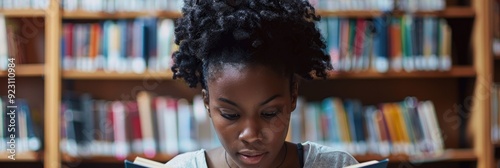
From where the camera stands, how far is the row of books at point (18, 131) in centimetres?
239

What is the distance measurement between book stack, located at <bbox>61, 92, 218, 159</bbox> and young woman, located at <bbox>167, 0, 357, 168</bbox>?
1224mm

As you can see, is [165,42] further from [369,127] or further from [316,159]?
[316,159]

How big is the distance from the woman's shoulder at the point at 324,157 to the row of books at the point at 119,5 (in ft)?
4.26

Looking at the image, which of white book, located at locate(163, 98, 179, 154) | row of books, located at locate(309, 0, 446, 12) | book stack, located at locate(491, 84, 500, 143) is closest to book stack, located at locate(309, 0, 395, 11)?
row of books, located at locate(309, 0, 446, 12)

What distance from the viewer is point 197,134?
2430 millimetres

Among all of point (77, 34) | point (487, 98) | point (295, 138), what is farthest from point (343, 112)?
point (77, 34)

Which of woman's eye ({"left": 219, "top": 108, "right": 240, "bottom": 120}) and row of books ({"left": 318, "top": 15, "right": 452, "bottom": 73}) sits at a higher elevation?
row of books ({"left": 318, "top": 15, "right": 452, "bottom": 73})

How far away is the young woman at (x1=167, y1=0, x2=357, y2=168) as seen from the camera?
3.43 ft

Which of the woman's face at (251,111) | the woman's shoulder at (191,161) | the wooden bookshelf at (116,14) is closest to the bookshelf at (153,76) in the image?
the wooden bookshelf at (116,14)

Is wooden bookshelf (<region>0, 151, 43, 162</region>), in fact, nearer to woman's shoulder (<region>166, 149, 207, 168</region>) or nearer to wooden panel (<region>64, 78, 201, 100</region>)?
wooden panel (<region>64, 78, 201, 100</region>)

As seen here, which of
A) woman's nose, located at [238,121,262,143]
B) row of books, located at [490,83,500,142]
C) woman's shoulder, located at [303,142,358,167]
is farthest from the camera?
row of books, located at [490,83,500,142]

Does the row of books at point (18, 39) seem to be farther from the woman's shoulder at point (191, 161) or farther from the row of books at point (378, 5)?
the woman's shoulder at point (191, 161)

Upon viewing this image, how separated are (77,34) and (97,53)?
92 millimetres

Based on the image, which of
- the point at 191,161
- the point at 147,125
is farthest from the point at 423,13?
the point at 191,161
